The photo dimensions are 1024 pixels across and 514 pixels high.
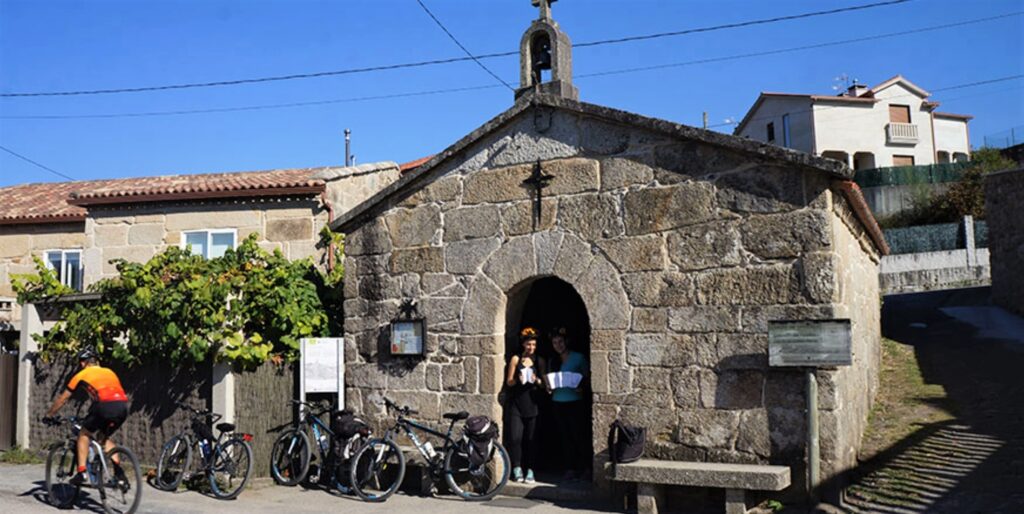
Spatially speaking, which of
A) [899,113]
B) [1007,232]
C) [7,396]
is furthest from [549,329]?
[899,113]

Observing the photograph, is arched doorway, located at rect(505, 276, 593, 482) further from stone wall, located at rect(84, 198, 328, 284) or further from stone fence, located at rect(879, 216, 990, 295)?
stone fence, located at rect(879, 216, 990, 295)

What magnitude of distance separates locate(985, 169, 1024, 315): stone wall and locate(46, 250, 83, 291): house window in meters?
17.9

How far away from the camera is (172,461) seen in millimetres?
9312

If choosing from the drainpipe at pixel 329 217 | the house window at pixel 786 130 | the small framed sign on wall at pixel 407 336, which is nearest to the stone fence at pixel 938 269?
the house window at pixel 786 130

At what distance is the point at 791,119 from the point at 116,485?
3668cm

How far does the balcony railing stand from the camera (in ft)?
132

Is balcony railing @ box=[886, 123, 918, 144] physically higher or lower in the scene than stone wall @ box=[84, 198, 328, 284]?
higher

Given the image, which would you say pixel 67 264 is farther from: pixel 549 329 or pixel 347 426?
pixel 549 329

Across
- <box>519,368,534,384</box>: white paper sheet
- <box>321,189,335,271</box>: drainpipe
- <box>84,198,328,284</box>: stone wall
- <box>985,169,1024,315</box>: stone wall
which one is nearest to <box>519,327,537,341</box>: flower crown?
<box>519,368,534,384</box>: white paper sheet

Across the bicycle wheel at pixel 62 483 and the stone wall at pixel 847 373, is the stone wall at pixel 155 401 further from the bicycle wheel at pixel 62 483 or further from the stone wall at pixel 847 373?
the stone wall at pixel 847 373

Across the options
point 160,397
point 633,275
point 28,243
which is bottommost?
point 160,397

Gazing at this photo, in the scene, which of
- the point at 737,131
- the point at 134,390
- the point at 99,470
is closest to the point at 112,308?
the point at 134,390

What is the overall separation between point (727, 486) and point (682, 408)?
0.89 metres

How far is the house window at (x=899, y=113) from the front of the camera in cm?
4100
